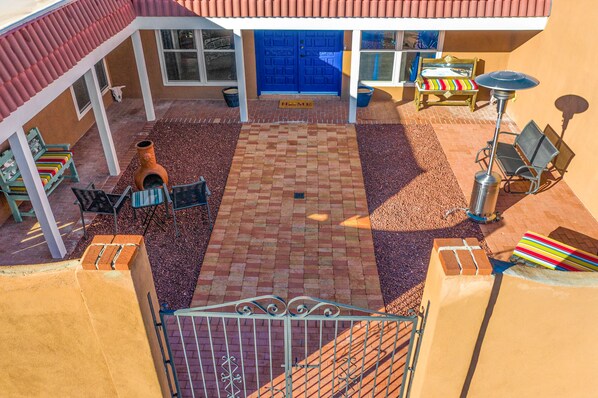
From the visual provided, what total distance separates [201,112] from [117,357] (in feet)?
31.5

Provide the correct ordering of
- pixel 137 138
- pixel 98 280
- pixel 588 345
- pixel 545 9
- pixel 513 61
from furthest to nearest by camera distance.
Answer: pixel 513 61
pixel 137 138
pixel 545 9
pixel 588 345
pixel 98 280

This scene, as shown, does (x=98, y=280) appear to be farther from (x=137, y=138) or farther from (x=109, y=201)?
(x=137, y=138)

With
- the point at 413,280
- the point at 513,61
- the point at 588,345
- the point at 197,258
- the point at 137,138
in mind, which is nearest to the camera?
the point at 588,345

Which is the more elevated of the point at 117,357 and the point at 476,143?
the point at 117,357

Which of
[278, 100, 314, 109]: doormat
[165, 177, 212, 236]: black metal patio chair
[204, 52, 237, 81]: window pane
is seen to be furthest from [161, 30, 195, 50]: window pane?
[165, 177, 212, 236]: black metal patio chair

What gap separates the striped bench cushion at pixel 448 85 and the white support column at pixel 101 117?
7819 millimetres

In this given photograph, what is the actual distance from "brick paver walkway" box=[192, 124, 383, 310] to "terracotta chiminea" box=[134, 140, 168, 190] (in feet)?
4.42

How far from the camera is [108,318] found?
13.4 feet

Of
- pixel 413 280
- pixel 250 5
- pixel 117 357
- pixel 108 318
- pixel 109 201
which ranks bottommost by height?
pixel 413 280

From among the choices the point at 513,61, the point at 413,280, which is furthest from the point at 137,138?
the point at 513,61

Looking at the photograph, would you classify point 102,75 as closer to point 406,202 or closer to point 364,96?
point 364,96

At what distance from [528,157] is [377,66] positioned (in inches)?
214

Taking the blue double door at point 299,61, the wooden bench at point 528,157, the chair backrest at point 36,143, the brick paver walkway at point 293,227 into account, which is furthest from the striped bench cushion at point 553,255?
the chair backrest at point 36,143

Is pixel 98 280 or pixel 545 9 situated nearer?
pixel 98 280
